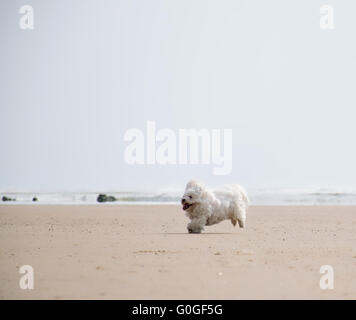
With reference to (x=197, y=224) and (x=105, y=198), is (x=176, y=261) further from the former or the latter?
(x=105, y=198)

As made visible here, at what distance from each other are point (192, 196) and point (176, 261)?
16.6 ft

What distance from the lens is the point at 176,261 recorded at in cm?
1095

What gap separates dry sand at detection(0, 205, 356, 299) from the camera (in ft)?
28.0

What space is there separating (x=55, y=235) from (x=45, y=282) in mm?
6259

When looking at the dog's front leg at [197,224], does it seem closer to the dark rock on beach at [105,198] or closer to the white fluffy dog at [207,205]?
the white fluffy dog at [207,205]

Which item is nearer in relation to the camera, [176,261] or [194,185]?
[176,261]

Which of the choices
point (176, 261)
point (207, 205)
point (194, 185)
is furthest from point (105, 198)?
point (176, 261)

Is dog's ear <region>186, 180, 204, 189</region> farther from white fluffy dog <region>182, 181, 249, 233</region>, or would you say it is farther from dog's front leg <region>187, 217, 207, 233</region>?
dog's front leg <region>187, 217, 207, 233</region>

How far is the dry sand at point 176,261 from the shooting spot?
8.52m

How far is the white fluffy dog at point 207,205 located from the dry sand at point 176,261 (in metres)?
0.36

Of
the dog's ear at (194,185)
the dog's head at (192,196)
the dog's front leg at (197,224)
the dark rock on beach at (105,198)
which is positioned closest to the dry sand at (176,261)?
the dog's front leg at (197,224)

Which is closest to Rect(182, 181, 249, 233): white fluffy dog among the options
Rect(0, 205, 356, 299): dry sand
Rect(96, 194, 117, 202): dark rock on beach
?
Rect(0, 205, 356, 299): dry sand
